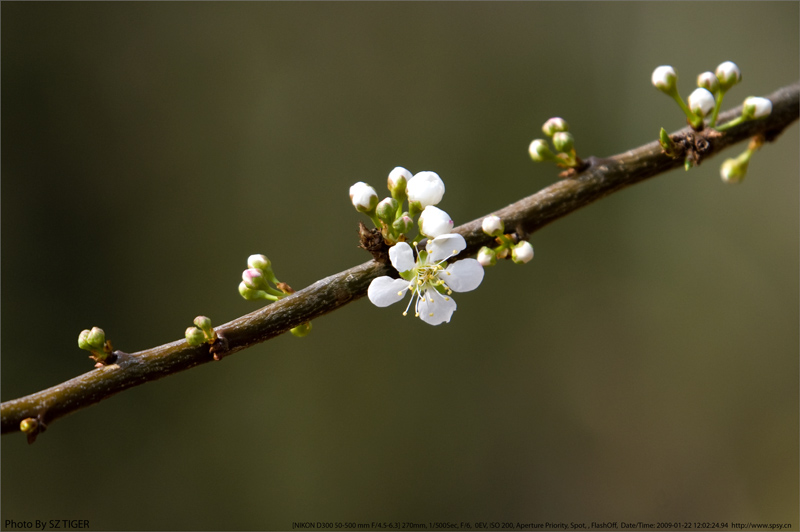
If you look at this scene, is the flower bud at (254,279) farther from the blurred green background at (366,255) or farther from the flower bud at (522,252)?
the blurred green background at (366,255)

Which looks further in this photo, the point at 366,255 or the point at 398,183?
the point at 366,255

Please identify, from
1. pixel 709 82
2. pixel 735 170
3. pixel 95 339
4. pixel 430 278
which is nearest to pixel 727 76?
pixel 709 82

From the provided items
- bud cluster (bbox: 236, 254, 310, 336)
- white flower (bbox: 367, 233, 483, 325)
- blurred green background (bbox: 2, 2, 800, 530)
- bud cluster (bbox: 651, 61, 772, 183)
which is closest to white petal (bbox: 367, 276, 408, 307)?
white flower (bbox: 367, 233, 483, 325)

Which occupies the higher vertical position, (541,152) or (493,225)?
(541,152)

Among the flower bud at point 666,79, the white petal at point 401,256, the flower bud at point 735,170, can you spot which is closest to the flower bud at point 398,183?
the white petal at point 401,256

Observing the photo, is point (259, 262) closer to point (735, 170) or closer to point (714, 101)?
point (714, 101)

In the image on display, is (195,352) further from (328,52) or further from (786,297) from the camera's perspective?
(786,297)
